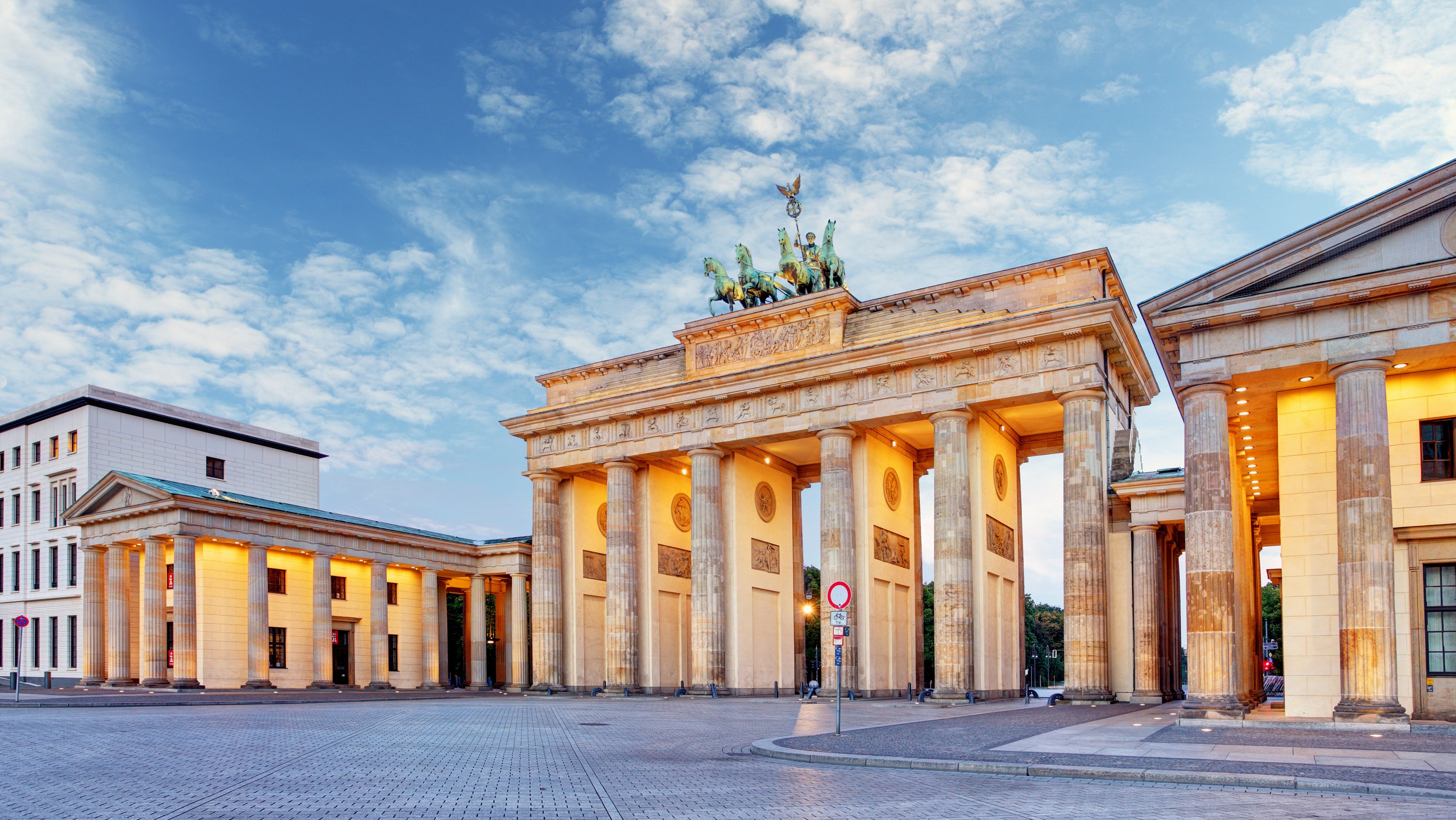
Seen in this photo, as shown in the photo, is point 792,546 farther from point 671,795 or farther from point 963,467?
point 671,795

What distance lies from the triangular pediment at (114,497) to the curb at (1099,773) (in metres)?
37.7

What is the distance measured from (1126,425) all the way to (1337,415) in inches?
857

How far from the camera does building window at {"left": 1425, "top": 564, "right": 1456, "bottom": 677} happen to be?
23047mm

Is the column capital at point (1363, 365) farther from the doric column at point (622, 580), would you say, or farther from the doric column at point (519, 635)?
the doric column at point (519, 635)

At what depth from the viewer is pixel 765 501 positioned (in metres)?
52.6

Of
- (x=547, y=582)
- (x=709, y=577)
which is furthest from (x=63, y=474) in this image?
(x=709, y=577)

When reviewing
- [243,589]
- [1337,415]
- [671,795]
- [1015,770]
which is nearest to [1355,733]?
[1337,415]

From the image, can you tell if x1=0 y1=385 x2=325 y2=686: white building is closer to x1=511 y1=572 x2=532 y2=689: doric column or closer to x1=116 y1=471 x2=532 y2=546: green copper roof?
x1=116 y1=471 x2=532 y2=546: green copper roof

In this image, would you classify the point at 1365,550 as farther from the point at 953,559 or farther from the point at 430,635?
the point at 430,635

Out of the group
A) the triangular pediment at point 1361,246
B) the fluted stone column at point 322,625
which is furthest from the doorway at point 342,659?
the triangular pediment at point 1361,246

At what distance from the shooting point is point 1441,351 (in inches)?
893

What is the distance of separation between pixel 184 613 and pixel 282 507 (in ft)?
22.8

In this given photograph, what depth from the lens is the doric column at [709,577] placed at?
155 feet

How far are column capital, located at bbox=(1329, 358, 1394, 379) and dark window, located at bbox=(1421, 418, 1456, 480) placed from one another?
1.84 meters
